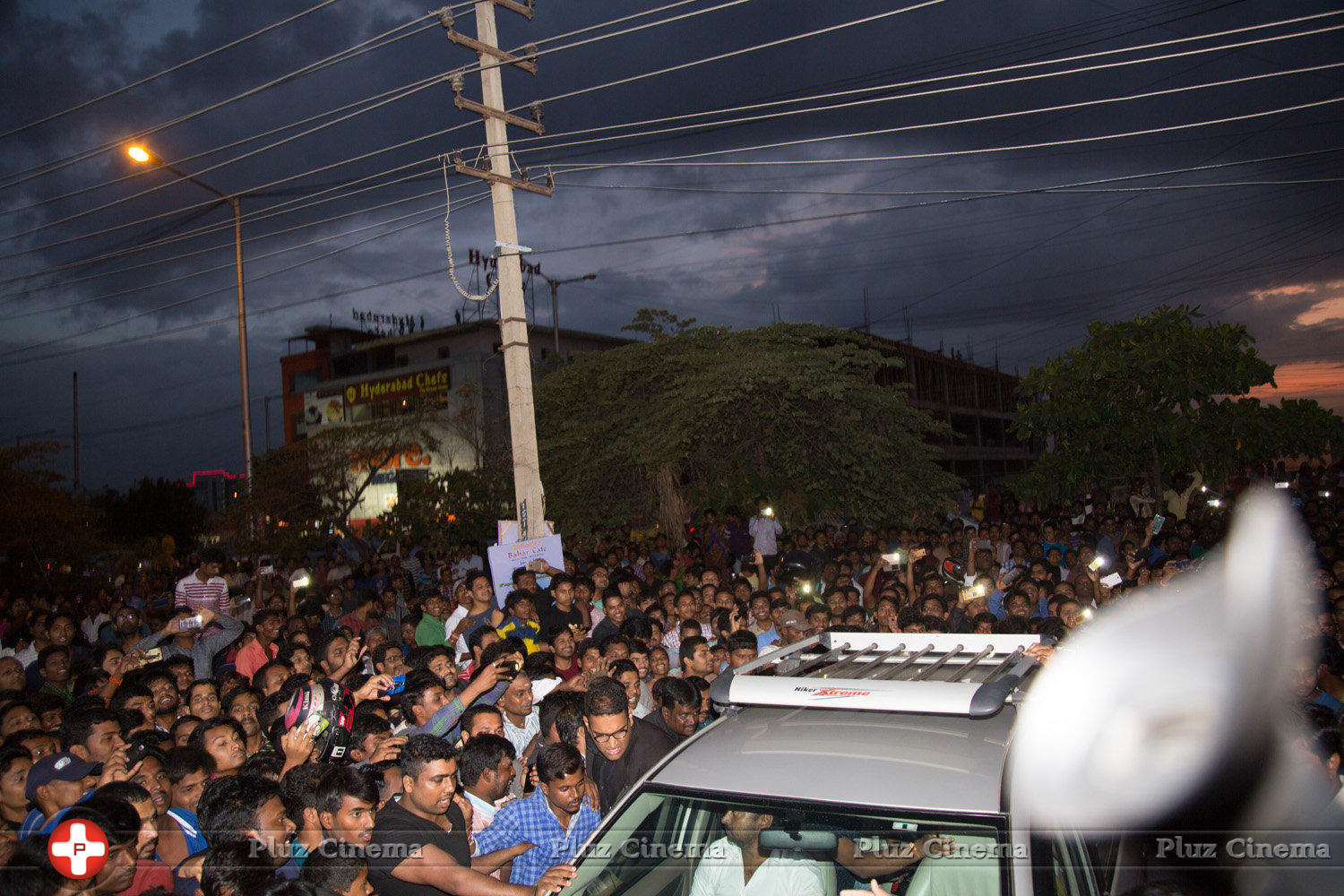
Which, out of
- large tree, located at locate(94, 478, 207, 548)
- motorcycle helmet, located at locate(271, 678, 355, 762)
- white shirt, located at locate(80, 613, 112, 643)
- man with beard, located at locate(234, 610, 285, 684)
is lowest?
motorcycle helmet, located at locate(271, 678, 355, 762)

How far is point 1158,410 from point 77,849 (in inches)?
605

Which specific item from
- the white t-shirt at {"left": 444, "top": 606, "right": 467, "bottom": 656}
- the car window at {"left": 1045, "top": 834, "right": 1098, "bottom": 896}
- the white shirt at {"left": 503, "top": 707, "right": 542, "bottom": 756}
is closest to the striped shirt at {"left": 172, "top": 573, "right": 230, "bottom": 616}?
the white t-shirt at {"left": 444, "top": 606, "right": 467, "bottom": 656}

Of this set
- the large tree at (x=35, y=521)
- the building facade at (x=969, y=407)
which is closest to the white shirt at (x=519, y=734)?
the large tree at (x=35, y=521)

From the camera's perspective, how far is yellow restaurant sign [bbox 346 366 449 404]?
164 ft

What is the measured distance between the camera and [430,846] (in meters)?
3.56

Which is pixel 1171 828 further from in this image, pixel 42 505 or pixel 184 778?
pixel 42 505

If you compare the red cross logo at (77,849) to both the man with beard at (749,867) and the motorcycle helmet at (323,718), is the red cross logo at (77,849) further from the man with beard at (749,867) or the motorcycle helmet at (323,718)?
the man with beard at (749,867)

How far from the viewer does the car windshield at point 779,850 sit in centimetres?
275

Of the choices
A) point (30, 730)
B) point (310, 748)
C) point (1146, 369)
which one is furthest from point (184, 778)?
point (1146, 369)

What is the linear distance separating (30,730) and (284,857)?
249 centimetres

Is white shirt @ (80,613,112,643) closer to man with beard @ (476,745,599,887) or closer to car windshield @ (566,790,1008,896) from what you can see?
man with beard @ (476,745,599,887)

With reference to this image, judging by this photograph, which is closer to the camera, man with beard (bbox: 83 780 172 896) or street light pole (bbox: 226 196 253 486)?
man with beard (bbox: 83 780 172 896)

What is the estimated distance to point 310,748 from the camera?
15.0ft

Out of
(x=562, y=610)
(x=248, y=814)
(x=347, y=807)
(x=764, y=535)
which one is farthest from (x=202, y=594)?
(x=764, y=535)
